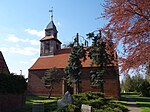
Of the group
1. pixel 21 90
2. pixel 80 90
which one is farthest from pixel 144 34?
pixel 80 90

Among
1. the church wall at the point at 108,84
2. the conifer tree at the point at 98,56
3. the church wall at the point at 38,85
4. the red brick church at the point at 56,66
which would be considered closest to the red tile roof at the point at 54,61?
the red brick church at the point at 56,66

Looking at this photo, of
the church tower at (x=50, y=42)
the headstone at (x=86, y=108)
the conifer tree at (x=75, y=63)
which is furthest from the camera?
the church tower at (x=50, y=42)

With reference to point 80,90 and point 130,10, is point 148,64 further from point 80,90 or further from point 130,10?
point 80,90

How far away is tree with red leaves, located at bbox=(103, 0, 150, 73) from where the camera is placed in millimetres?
8297

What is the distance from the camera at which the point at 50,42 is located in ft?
145

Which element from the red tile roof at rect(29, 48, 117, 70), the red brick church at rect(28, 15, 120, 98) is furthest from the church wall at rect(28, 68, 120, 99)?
the red tile roof at rect(29, 48, 117, 70)

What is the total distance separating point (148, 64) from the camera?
29.2 ft

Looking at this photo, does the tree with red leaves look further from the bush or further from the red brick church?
the red brick church

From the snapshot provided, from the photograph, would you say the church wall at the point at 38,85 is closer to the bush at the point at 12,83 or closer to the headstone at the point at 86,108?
the bush at the point at 12,83

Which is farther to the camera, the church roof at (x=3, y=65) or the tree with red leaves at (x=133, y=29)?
the church roof at (x=3, y=65)

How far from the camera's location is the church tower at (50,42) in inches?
1732

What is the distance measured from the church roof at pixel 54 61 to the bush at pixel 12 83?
59.6 feet

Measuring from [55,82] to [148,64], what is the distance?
28.6 metres

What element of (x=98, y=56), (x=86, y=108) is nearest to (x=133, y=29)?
(x=86, y=108)
